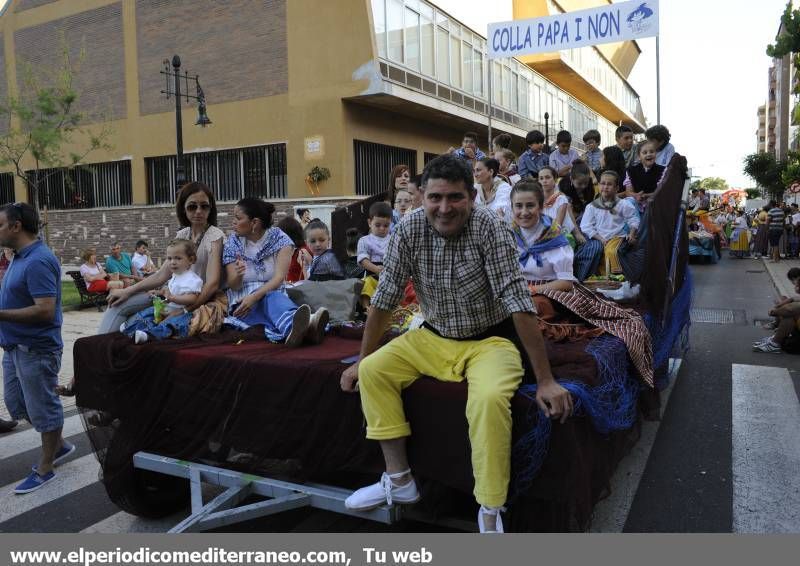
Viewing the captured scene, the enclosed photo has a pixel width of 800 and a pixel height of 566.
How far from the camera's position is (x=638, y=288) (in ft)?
18.1

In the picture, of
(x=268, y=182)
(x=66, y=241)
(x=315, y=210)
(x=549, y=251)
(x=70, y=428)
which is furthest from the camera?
(x=66, y=241)

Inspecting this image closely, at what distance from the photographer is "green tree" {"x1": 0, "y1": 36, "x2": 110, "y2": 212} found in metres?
20.2

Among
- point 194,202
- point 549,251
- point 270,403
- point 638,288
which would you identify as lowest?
point 270,403

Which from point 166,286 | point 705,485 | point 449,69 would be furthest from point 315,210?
point 705,485

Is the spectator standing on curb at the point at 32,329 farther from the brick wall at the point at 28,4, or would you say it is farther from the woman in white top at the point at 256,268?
the brick wall at the point at 28,4

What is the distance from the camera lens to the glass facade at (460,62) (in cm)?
2016

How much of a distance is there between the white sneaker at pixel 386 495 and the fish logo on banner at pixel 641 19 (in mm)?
9849

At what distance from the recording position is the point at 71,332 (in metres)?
11.8

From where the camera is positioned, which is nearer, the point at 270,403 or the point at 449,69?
the point at 270,403

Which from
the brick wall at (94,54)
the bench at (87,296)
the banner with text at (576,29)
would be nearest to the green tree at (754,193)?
the brick wall at (94,54)

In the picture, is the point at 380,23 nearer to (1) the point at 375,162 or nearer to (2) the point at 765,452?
(1) the point at 375,162

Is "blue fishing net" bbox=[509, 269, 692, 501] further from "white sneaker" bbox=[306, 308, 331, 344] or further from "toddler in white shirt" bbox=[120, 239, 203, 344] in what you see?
"toddler in white shirt" bbox=[120, 239, 203, 344]

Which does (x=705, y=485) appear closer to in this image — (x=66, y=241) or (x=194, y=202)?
(x=194, y=202)
